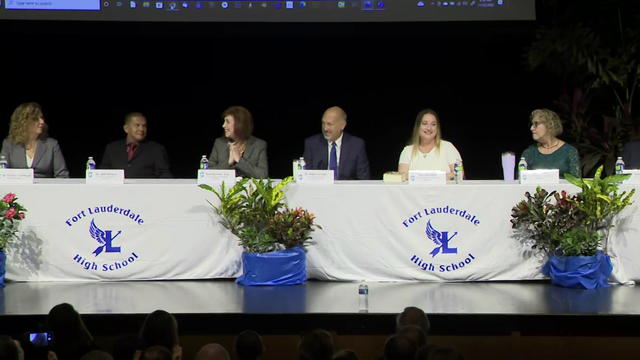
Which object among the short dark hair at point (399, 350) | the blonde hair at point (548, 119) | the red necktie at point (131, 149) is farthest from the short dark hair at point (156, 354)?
the red necktie at point (131, 149)

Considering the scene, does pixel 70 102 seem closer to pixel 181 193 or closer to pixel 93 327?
pixel 181 193

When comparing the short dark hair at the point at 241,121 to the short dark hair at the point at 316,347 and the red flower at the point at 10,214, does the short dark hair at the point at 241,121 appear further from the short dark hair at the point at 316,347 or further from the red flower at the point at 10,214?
the short dark hair at the point at 316,347

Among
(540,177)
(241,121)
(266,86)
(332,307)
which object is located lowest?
(332,307)

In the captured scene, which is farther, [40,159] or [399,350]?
[40,159]

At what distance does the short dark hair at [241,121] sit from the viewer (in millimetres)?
6766

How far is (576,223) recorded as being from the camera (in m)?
5.76

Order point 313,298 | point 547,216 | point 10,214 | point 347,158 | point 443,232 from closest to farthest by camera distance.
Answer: point 313,298
point 10,214
point 547,216
point 443,232
point 347,158

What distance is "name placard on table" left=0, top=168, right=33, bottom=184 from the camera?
5.95m

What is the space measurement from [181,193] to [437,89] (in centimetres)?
325

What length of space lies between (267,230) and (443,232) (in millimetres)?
1085

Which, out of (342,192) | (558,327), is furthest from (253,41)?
(558,327)

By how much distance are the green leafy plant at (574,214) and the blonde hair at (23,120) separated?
330 centimetres

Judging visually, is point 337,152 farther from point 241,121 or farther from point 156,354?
point 156,354

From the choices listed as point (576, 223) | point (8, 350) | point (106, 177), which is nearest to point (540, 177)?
point (576, 223)
